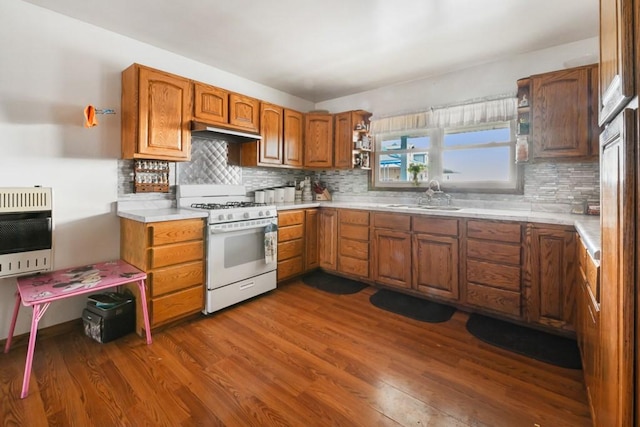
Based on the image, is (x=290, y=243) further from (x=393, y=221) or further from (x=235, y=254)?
(x=393, y=221)

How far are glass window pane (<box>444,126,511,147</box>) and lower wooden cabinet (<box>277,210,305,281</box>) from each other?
189 centimetres

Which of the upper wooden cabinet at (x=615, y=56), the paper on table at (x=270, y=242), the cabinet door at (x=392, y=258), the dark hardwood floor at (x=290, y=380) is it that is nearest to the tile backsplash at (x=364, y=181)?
the cabinet door at (x=392, y=258)

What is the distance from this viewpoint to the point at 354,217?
3.46 metres

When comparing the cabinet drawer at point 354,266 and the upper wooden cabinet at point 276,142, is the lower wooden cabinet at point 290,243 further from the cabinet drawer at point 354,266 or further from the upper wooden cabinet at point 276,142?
the upper wooden cabinet at point 276,142

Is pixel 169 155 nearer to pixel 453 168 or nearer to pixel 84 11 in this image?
pixel 84 11

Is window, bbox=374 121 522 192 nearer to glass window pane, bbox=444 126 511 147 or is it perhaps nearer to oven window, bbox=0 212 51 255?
glass window pane, bbox=444 126 511 147

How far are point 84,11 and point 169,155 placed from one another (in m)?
1.16

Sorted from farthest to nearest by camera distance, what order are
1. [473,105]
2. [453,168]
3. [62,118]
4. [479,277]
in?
[453,168], [473,105], [479,277], [62,118]

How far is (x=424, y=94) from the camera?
11.7 ft

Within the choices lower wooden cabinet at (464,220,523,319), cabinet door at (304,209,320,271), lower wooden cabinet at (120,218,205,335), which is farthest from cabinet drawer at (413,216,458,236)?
Result: lower wooden cabinet at (120,218,205,335)

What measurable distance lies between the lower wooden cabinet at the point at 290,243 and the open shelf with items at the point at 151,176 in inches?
46.5

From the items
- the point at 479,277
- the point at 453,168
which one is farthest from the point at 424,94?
the point at 479,277

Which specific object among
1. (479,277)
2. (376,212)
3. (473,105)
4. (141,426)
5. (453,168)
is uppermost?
(473,105)

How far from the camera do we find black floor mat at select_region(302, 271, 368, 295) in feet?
10.8
